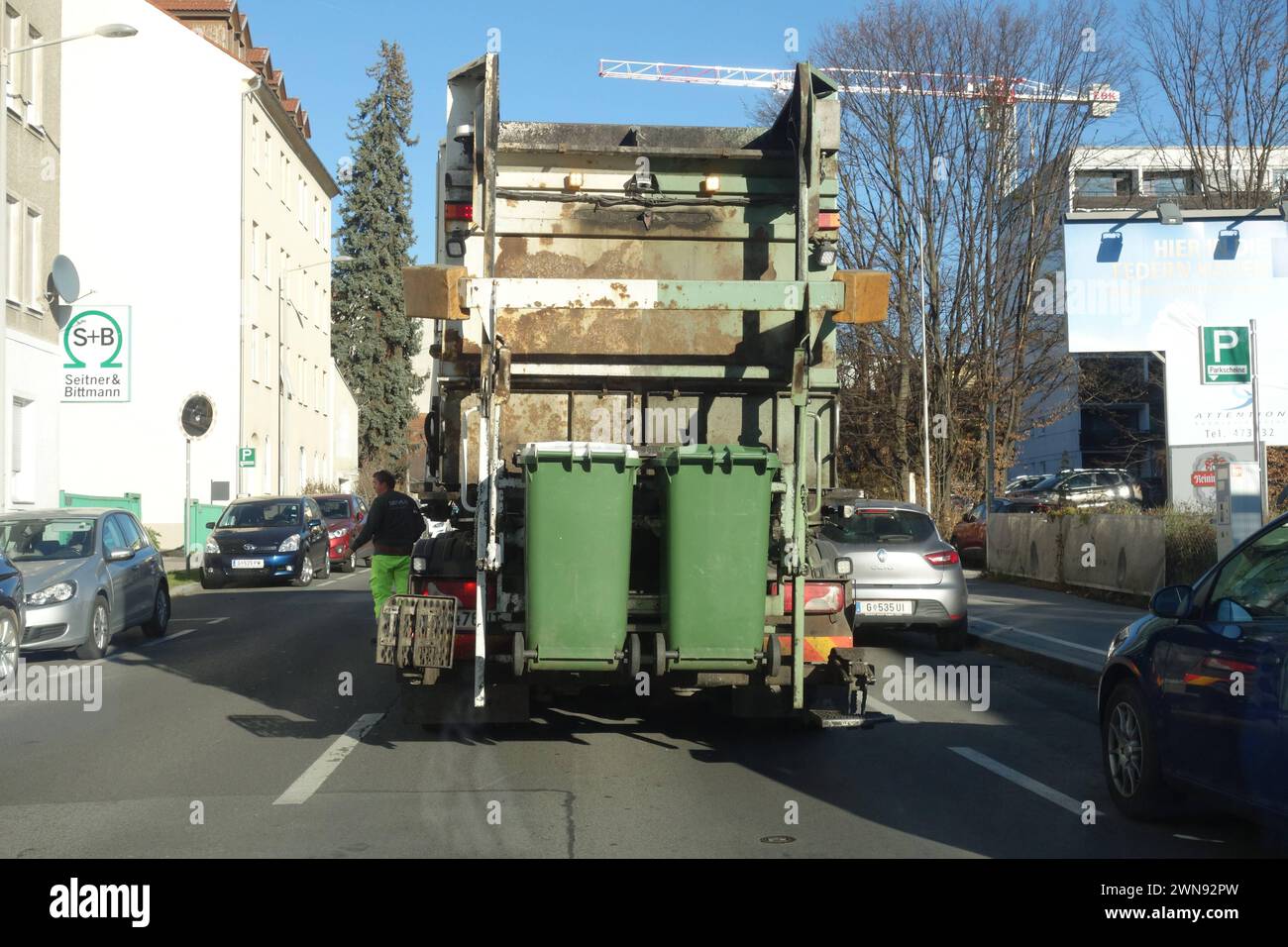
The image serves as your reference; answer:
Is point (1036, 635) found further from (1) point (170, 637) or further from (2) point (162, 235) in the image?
(2) point (162, 235)

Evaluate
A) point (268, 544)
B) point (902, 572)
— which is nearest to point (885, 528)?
point (902, 572)

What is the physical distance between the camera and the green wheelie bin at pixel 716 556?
7.26 metres

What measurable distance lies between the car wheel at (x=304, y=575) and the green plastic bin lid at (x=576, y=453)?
18119mm

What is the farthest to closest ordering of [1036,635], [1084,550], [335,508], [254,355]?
[254,355] → [335,508] → [1084,550] → [1036,635]

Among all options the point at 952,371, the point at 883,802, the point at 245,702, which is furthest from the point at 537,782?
the point at 952,371

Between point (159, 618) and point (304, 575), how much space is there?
8.54 m

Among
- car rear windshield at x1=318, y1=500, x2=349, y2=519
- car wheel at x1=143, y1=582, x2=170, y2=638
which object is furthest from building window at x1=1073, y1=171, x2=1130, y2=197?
car wheel at x1=143, y1=582, x2=170, y2=638

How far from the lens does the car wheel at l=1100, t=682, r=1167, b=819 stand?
6355mm

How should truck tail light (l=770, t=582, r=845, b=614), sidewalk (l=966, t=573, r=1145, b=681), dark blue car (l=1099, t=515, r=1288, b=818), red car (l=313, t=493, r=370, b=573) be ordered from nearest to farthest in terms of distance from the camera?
dark blue car (l=1099, t=515, r=1288, b=818), truck tail light (l=770, t=582, r=845, b=614), sidewalk (l=966, t=573, r=1145, b=681), red car (l=313, t=493, r=370, b=573)

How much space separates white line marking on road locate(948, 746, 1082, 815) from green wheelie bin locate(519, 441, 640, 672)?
237 cm

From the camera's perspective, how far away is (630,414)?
8453mm

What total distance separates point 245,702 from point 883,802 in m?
5.74

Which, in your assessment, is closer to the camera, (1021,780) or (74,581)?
(1021,780)

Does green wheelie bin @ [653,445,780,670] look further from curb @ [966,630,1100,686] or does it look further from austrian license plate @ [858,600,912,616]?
austrian license plate @ [858,600,912,616]
